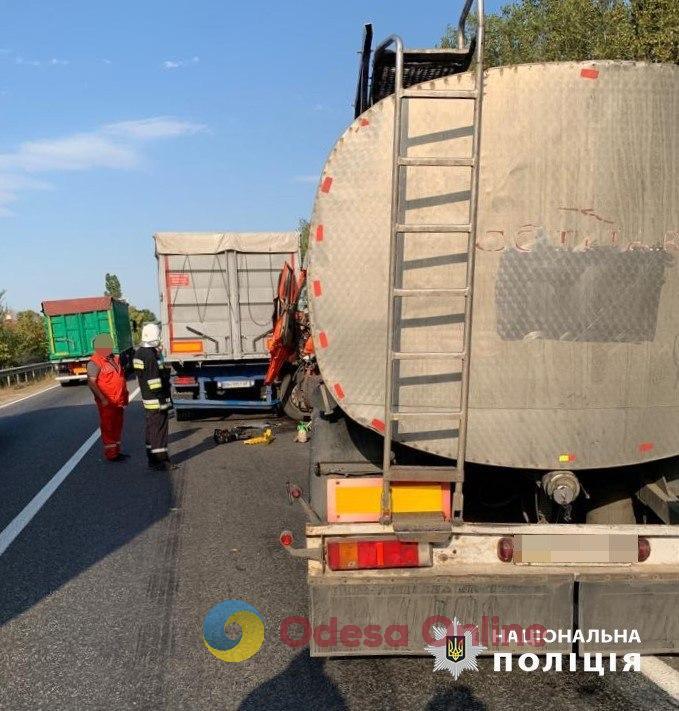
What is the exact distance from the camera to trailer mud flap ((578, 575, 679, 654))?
10.2 feet

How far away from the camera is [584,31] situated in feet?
60.4

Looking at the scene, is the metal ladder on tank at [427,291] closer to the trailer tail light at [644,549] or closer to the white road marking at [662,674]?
the trailer tail light at [644,549]

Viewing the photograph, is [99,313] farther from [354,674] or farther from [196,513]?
[354,674]

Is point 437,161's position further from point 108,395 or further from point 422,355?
point 108,395

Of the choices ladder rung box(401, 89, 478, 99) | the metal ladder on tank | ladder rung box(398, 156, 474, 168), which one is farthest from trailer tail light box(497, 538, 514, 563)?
ladder rung box(401, 89, 478, 99)

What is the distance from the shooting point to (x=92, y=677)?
3533mm

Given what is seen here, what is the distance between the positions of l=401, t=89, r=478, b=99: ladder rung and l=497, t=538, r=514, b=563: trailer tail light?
2.00 m

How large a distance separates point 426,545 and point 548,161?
181 cm

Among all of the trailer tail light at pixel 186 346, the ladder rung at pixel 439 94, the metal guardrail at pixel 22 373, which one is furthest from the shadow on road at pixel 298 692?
the metal guardrail at pixel 22 373

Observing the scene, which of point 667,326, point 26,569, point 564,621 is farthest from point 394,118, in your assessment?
point 26,569

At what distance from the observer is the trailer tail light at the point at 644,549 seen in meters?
3.14

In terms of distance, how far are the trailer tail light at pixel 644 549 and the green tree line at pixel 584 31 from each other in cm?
938

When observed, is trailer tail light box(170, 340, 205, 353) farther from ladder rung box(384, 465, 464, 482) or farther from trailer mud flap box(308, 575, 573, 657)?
ladder rung box(384, 465, 464, 482)

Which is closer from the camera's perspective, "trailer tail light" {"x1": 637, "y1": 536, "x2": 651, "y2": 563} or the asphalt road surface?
"trailer tail light" {"x1": 637, "y1": 536, "x2": 651, "y2": 563}
